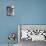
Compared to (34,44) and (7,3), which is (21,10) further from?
(34,44)

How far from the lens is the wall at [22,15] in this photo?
2.94 metres

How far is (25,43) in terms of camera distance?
2855 millimetres

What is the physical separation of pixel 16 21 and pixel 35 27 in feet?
1.44

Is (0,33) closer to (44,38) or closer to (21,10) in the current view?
(21,10)

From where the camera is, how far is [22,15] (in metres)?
2.97

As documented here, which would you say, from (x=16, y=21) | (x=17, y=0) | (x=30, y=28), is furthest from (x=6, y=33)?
(x=17, y=0)

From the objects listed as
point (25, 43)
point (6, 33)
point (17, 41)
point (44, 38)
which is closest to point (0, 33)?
point (6, 33)

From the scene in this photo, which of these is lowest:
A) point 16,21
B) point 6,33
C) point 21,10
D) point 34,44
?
point 34,44

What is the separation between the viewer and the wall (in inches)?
116

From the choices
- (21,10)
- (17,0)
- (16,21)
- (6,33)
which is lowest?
(6,33)

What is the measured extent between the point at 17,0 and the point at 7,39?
0.89 meters

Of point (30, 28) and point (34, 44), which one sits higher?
point (30, 28)

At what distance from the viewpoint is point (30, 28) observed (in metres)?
2.91

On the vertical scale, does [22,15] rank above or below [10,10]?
below
